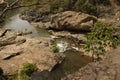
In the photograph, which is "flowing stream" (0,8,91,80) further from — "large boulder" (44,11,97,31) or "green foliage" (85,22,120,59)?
"large boulder" (44,11,97,31)

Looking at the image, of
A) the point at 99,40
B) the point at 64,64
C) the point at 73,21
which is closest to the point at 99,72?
the point at 99,40

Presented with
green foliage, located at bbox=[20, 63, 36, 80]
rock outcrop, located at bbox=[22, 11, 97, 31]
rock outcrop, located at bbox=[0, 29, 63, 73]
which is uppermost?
green foliage, located at bbox=[20, 63, 36, 80]

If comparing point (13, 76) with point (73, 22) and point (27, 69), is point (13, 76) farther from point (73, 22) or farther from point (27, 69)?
point (73, 22)

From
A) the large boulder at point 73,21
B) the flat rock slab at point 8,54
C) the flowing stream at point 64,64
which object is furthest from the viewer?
the large boulder at point 73,21

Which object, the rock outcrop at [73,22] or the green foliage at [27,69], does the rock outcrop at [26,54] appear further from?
the rock outcrop at [73,22]

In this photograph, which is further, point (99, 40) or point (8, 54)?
point (8, 54)

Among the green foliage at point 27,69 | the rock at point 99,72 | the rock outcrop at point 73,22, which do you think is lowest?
the rock outcrop at point 73,22

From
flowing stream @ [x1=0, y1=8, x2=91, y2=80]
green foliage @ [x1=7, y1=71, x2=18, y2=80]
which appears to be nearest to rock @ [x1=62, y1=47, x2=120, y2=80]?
flowing stream @ [x1=0, y1=8, x2=91, y2=80]

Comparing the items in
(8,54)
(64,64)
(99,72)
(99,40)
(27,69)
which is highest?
(99,72)

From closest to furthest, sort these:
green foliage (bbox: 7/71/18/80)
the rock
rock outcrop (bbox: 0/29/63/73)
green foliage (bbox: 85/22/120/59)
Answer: the rock, green foliage (bbox: 7/71/18/80), green foliage (bbox: 85/22/120/59), rock outcrop (bbox: 0/29/63/73)

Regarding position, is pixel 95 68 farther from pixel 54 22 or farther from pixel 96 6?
pixel 96 6

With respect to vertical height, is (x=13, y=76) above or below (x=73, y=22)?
above

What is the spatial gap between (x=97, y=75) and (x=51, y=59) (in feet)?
64.1

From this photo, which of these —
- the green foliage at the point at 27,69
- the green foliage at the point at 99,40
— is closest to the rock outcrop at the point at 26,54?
the green foliage at the point at 27,69
